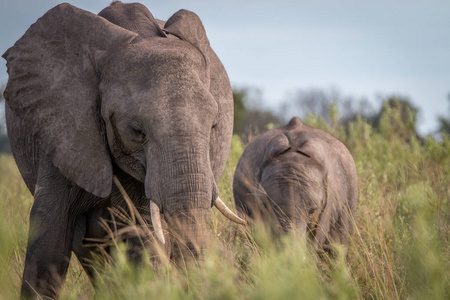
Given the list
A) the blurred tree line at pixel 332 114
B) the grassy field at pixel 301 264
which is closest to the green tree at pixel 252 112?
the blurred tree line at pixel 332 114

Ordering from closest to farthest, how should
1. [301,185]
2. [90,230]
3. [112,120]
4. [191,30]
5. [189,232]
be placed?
[189,232] → [112,120] → [191,30] → [90,230] → [301,185]

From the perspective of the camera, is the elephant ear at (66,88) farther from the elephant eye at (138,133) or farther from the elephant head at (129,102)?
the elephant eye at (138,133)

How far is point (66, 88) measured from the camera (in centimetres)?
409

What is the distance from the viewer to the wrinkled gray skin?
3691mm

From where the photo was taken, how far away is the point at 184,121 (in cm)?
369

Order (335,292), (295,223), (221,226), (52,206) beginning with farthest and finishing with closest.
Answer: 1. (221,226)
2. (295,223)
3. (52,206)
4. (335,292)

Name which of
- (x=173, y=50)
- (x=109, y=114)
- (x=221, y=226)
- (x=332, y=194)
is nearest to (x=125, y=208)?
(x=109, y=114)

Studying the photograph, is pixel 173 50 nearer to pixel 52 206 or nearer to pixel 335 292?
pixel 52 206

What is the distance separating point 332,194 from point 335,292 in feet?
10.0

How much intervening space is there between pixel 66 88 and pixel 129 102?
0.53m

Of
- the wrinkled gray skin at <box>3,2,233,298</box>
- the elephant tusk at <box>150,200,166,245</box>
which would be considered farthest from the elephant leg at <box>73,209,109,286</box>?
the elephant tusk at <box>150,200,166,245</box>

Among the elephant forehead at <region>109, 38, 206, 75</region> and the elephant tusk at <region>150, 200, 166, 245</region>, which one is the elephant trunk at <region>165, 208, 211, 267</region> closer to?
the elephant tusk at <region>150, 200, 166, 245</region>

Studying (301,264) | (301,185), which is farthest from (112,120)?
(301,185)

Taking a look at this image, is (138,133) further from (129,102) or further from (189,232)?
(189,232)
